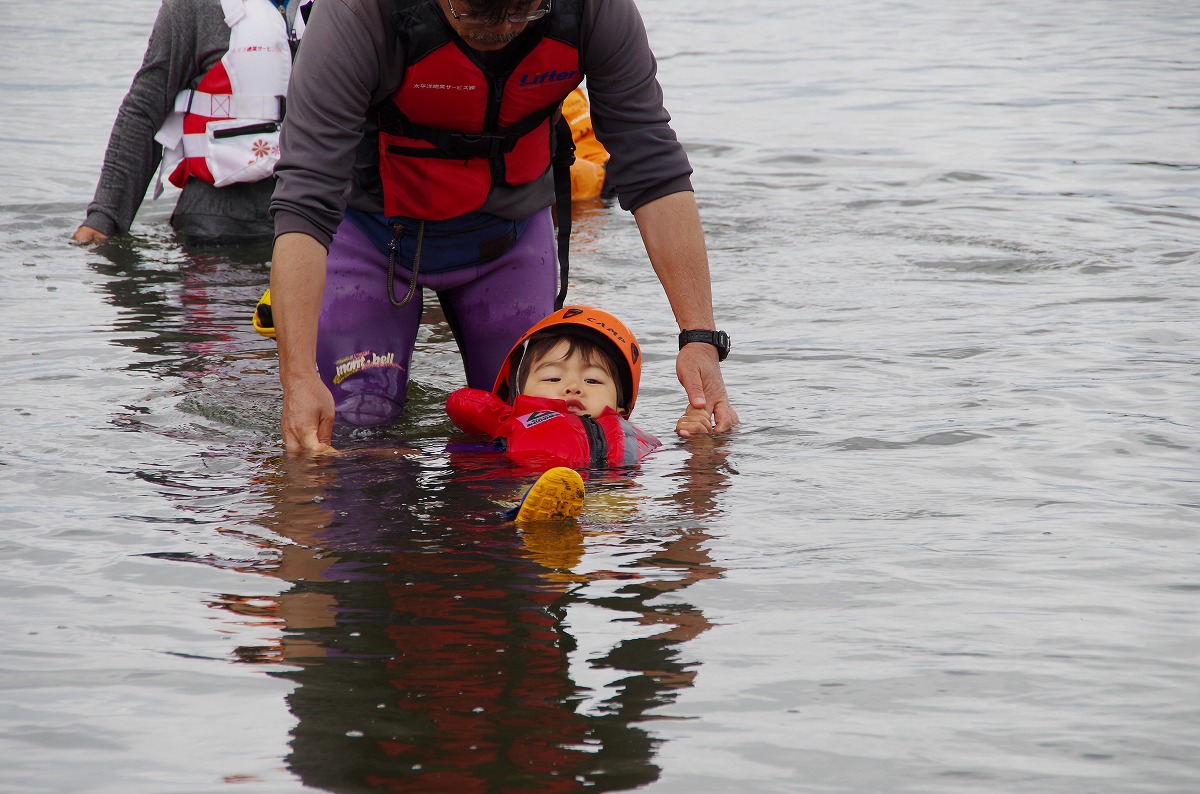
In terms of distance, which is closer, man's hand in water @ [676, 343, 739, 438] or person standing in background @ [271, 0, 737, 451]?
person standing in background @ [271, 0, 737, 451]

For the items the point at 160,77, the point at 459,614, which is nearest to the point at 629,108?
the point at 459,614

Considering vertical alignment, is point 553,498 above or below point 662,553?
above

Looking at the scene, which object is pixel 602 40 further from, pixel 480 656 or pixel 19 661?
pixel 19 661

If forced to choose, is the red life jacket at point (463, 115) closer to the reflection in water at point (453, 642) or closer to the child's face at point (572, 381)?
the child's face at point (572, 381)

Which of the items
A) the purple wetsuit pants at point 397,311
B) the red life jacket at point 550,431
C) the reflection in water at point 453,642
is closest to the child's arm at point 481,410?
the red life jacket at point 550,431

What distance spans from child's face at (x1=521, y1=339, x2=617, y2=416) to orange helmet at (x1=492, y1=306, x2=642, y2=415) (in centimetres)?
8

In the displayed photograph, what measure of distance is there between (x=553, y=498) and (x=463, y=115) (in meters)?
1.39

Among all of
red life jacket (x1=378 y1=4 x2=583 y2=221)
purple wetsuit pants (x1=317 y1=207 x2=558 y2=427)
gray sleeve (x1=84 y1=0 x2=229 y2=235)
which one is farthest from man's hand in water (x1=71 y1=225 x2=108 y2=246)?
red life jacket (x1=378 y1=4 x2=583 y2=221)

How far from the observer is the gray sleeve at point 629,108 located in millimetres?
4414

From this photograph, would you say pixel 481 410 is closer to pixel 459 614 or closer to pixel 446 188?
pixel 446 188

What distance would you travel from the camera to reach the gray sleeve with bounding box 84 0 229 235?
7.65 m

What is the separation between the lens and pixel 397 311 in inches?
196

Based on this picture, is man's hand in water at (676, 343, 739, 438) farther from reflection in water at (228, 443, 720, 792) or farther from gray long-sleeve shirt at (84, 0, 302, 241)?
gray long-sleeve shirt at (84, 0, 302, 241)

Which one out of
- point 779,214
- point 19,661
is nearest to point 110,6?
point 779,214
